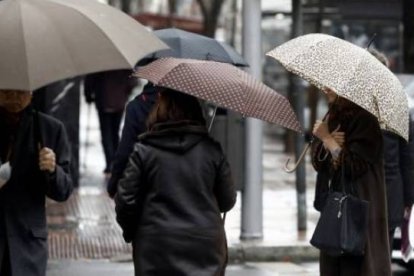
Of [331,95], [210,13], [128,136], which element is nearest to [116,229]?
[128,136]

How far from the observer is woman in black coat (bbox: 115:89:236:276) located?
5.17 meters

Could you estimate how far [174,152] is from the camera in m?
5.25

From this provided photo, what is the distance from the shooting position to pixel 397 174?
24.2 feet

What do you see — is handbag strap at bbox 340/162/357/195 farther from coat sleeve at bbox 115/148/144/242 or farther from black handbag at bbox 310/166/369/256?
coat sleeve at bbox 115/148/144/242

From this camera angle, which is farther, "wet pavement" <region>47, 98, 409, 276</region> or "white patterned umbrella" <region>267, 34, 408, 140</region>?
"wet pavement" <region>47, 98, 409, 276</region>

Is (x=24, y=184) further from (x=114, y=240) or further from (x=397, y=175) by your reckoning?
(x=114, y=240)

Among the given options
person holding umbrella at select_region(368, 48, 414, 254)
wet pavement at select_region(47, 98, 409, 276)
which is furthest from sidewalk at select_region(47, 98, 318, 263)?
person holding umbrella at select_region(368, 48, 414, 254)

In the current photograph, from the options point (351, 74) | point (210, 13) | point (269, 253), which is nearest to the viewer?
point (351, 74)

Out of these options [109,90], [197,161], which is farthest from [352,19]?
[197,161]

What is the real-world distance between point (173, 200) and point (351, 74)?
1.39 meters

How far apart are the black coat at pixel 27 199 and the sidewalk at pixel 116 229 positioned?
4300 millimetres

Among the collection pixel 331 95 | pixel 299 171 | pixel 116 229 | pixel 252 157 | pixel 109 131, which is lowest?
pixel 116 229

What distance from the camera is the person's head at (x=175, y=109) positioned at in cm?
532

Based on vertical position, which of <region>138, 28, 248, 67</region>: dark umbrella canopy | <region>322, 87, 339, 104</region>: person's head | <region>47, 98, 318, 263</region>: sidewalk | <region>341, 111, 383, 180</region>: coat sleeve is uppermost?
<region>138, 28, 248, 67</region>: dark umbrella canopy
